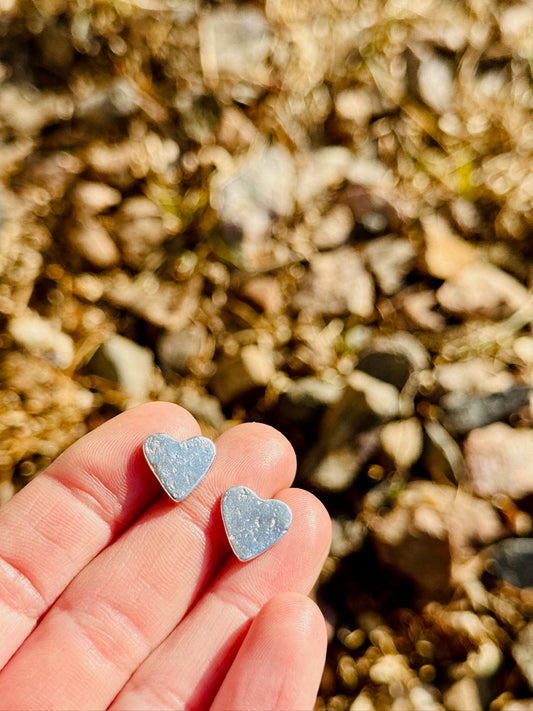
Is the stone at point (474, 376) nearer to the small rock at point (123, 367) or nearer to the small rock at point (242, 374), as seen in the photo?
the small rock at point (242, 374)

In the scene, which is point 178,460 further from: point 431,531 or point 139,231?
point 139,231

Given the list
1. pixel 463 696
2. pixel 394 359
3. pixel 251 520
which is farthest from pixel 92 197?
pixel 463 696

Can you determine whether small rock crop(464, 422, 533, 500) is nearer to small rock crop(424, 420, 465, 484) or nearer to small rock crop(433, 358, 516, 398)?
small rock crop(424, 420, 465, 484)

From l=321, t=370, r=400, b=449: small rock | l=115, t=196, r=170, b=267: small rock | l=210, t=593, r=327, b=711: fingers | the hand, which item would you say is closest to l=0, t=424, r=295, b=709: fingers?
the hand

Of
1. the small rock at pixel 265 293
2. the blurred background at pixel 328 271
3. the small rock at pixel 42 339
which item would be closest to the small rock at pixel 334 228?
the blurred background at pixel 328 271

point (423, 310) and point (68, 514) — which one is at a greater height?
point (423, 310)
